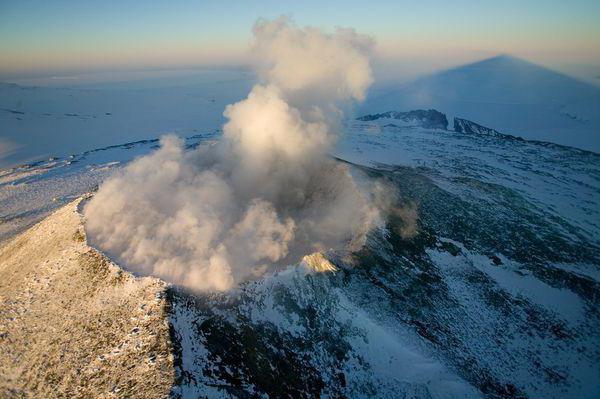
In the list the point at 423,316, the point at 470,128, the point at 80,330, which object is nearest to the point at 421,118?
the point at 470,128

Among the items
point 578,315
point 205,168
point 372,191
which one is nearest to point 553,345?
point 578,315

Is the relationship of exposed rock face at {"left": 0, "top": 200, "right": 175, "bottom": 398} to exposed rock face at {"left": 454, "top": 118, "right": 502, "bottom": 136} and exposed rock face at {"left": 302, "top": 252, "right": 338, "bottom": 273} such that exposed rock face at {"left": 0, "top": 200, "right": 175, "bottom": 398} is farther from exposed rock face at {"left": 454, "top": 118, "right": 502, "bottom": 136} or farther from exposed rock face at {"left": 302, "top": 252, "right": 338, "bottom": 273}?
exposed rock face at {"left": 454, "top": 118, "right": 502, "bottom": 136}

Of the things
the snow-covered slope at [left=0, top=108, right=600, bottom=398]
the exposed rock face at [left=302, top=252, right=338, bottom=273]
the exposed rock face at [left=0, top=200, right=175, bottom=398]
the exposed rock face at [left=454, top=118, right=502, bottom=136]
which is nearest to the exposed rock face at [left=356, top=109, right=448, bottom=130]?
the exposed rock face at [left=454, top=118, right=502, bottom=136]

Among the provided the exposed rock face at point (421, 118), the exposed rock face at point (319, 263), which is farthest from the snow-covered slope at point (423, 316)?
the exposed rock face at point (421, 118)

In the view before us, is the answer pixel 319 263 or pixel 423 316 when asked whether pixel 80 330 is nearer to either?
pixel 319 263

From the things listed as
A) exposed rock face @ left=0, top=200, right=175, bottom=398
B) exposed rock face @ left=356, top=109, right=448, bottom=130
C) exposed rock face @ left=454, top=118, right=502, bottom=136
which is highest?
exposed rock face @ left=0, top=200, right=175, bottom=398

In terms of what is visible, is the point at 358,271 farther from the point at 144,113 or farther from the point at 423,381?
the point at 144,113
